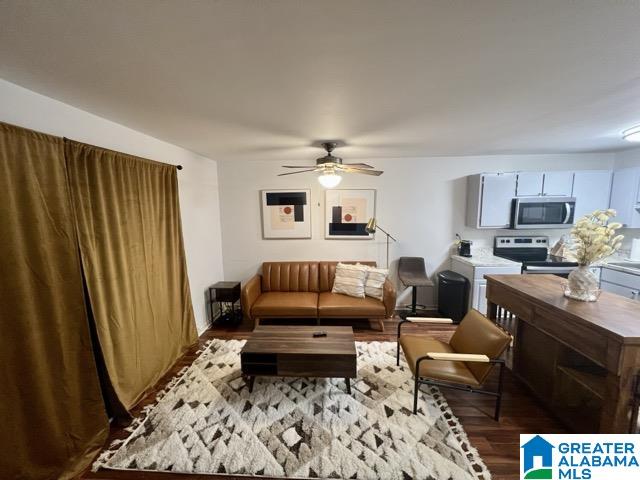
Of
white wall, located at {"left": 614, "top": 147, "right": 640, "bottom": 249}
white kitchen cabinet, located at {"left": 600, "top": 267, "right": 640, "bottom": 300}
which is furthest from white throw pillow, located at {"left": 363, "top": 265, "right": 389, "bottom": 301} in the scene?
white wall, located at {"left": 614, "top": 147, "right": 640, "bottom": 249}

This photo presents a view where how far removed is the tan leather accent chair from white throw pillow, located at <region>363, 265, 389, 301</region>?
3.82 feet

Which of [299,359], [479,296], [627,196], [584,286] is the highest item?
[627,196]

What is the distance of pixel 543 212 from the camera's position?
3398 millimetres

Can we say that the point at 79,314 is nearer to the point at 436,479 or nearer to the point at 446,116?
the point at 436,479

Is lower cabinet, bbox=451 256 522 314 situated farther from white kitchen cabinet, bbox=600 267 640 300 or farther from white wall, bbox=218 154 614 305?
white kitchen cabinet, bbox=600 267 640 300

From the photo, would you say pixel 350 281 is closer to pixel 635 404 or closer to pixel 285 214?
pixel 285 214

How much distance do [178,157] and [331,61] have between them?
2.48 metres

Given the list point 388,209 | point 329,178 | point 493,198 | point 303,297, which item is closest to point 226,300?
point 303,297

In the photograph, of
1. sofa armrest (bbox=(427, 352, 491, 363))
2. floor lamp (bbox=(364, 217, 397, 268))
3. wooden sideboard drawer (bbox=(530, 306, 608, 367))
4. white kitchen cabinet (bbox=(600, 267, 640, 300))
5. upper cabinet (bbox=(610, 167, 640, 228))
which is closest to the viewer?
wooden sideboard drawer (bbox=(530, 306, 608, 367))

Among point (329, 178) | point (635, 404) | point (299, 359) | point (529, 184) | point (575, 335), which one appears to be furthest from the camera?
point (529, 184)

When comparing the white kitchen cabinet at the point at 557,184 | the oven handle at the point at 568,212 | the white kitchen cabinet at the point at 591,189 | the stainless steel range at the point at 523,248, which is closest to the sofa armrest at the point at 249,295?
the stainless steel range at the point at 523,248

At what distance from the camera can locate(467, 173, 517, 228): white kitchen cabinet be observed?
11.3 feet

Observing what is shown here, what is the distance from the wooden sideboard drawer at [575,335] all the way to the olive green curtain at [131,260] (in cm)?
327

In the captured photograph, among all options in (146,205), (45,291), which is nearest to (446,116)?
(146,205)
